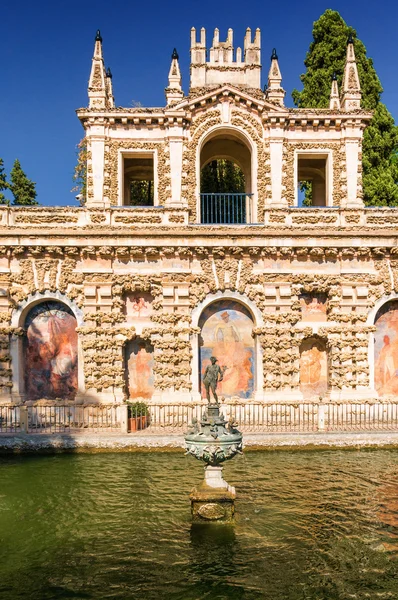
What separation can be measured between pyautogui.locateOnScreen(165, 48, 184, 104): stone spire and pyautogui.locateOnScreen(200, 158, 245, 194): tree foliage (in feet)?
30.2

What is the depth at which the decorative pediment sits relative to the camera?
21.8 meters

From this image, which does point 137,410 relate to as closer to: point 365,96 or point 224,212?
point 224,212

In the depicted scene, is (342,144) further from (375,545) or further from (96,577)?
A: (96,577)

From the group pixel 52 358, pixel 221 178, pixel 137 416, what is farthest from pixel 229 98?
pixel 137 416

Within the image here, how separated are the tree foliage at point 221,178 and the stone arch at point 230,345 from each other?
11.7 metres

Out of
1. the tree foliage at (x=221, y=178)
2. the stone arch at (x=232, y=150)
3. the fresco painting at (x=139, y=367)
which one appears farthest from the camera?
the tree foliage at (x=221, y=178)

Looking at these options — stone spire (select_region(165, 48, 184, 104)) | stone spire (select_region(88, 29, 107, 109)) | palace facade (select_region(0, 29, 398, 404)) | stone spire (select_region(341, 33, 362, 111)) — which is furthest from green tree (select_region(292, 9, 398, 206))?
stone spire (select_region(88, 29, 107, 109))

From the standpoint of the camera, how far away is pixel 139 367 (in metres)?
21.7

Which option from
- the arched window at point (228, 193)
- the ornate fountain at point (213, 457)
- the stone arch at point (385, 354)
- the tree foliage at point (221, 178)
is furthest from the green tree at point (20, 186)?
the ornate fountain at point (213, 457)

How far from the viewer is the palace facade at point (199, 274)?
21109mm

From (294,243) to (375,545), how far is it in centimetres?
1335

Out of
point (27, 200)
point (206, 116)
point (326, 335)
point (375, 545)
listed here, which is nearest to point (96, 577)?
point (375, 545)

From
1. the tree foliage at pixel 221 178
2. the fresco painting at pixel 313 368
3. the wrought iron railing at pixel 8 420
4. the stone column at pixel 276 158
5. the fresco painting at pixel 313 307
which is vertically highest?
the tree foliage at pixel 221 178

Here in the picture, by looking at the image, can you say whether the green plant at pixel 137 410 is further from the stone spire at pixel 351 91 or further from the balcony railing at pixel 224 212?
the stone spire at pixel 351 91
